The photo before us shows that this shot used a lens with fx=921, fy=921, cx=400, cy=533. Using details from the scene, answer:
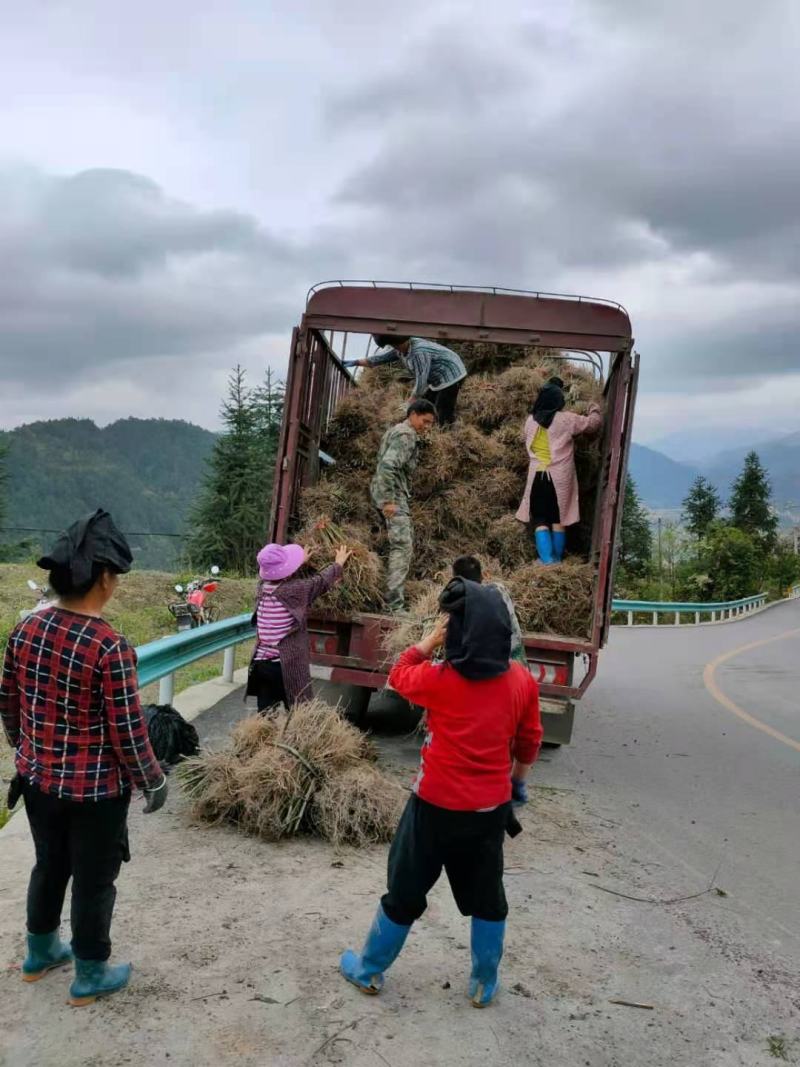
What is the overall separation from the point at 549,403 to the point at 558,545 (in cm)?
124

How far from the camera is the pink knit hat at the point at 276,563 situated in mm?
6469

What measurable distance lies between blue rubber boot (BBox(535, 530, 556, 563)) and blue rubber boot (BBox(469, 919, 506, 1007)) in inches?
179

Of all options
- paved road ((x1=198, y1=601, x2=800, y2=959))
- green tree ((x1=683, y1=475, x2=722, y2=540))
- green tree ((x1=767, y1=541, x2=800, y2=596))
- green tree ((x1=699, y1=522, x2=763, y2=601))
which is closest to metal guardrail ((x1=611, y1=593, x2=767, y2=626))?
green tree ((x1=699, y1=522, x2=763, y2=601))

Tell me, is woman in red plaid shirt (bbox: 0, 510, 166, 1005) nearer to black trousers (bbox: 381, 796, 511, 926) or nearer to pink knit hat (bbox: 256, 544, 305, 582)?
black trousers (bbox: 381, 796, 511, 926)

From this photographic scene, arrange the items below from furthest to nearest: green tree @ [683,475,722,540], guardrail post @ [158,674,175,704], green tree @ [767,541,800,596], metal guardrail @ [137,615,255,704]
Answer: green tree @ [683,475,722,540]
green tree @ [767,541,800,596]
guardrail post @ [158,674,175,704]
metal guardrail @ [137,615,255,704]

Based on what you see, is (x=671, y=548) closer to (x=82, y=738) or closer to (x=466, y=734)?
(x=466, y=734)

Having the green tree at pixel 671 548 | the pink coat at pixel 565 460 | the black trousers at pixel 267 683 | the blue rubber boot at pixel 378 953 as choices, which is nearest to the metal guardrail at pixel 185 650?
the black trousers at pixel 267 683

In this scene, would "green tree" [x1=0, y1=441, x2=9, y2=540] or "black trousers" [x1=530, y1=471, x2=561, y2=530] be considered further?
"green tree" [x1=0, y1=441, x2=9, y2=540]

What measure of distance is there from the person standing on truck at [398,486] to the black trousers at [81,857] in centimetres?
418

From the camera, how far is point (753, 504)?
263 feet

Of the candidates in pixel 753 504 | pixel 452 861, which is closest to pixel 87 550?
pixel 452 861

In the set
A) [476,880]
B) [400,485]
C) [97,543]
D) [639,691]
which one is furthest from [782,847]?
[639,691]

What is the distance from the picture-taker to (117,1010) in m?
3.23

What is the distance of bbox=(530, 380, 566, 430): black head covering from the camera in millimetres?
7941
